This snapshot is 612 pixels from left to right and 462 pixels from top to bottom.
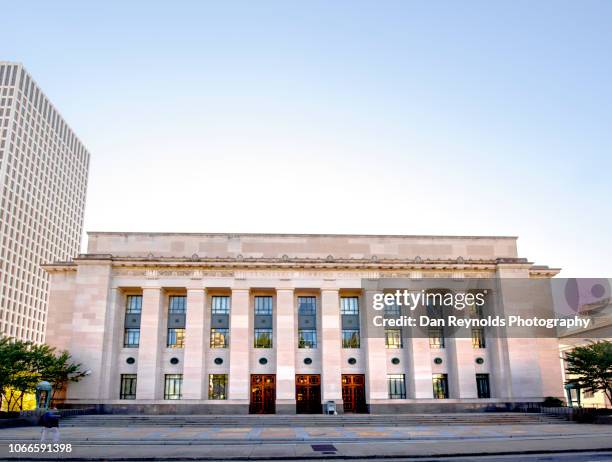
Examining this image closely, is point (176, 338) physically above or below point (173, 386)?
above

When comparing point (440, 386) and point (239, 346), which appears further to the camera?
point (440, 386)

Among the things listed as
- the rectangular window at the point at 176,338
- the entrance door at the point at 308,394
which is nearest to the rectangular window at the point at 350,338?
the entrance door at the point at 308,394

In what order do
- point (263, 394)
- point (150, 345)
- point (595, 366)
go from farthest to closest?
point (263, 394) → point (150, 345) → point (595, 366)

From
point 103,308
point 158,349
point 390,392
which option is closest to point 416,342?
point 390,392

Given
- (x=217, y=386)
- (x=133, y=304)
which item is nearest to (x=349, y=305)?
(x=217, y=386)

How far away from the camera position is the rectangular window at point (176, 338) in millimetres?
44875

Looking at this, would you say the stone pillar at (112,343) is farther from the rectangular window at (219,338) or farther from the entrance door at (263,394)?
the entrance door at (263,394)

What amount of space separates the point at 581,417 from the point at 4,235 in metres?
102

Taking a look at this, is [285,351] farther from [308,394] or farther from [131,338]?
[131,338]

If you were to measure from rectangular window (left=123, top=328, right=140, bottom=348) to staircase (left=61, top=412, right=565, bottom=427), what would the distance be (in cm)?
925

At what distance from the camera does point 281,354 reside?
43.4 m

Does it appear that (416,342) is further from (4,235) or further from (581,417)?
(4,235)

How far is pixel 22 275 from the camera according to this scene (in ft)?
356

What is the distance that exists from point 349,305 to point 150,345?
56.7 ft
